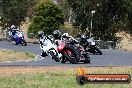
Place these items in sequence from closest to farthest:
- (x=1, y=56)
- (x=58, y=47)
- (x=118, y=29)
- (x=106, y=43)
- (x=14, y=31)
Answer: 1. (x=58, y=47)
2. (x=1, y=56)
3. (x=14, y=31)
4. (x=106, y=43)
5. (x=118, y=29)

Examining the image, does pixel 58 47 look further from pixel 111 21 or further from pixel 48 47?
pixel 111 21

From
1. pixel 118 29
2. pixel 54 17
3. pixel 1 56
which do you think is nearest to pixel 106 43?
pixel 118 29

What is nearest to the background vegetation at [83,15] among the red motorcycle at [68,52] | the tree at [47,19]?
the tree at [47,19]

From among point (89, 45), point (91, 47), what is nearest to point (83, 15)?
point (91, 47)

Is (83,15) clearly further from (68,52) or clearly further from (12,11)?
(68,52)

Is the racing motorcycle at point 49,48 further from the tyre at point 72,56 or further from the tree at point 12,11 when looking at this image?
the tree at point 12,11

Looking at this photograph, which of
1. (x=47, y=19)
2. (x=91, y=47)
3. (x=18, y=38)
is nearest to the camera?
(x=91, y=47)

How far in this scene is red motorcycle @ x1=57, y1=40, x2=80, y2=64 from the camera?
2126 cm

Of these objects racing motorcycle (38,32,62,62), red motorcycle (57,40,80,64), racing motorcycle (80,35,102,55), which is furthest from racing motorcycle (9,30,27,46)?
red motorcycle (57,40,80,64)

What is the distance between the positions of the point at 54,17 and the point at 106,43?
844 cm

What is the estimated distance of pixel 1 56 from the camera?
24.2 meters

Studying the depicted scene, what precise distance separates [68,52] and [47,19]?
90.9 ft

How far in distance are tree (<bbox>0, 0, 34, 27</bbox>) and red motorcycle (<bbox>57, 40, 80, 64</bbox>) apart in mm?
27701

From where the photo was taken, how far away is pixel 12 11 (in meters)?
49.1
